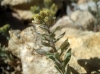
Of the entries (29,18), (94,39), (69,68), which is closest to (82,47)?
(94,39)

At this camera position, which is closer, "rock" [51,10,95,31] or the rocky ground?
the rocky ground

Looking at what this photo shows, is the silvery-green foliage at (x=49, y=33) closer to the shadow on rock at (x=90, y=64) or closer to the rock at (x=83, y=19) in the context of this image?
the shadow on rock at (x=90, y=64)

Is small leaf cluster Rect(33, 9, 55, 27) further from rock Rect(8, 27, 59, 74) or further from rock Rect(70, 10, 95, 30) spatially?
rock Rect(70, 10, 95, 30)

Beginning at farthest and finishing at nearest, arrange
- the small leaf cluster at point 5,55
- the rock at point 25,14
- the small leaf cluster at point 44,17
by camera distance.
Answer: the rock at point 25,14 < the small leaf cluster at point 5,55 < the small leaf cluster at point 44,17

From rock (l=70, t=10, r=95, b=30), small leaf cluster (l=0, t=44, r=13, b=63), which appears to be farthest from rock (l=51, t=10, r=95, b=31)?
small leaf cluster (l=0, t=44, r=13, b=63)

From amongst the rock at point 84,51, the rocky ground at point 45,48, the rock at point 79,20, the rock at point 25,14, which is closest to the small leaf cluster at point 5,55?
the rocky ground at point 45,48

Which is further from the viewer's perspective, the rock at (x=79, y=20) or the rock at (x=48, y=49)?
the rock at (x=79, y=20)

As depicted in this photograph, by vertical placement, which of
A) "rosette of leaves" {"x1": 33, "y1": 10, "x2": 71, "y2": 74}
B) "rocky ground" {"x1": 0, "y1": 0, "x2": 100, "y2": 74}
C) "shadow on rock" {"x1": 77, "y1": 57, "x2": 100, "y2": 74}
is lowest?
"shadow on rock" {"x1": 77, "y1": 57, "x2": 100, "y2": 74}

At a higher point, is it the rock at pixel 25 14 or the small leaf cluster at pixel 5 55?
the rock at pixel 25 14
